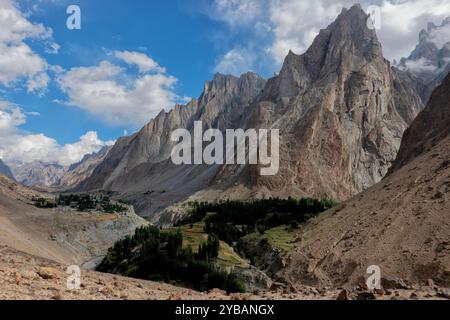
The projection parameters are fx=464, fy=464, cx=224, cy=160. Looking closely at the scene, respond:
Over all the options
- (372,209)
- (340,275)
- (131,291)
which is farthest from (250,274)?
(131,291)

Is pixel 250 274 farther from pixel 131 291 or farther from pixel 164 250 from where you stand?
pixel 131 291

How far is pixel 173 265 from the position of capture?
50.9 m

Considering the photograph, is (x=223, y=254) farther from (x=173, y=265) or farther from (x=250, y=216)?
(x=250, y=216)

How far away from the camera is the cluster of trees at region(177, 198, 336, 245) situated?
302 feet

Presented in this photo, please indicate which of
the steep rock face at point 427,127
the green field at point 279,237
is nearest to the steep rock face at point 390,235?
the green field at point 279,237

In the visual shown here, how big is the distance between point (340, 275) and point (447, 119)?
44278mm

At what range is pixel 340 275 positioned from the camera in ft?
142

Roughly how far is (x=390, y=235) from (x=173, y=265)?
75.0ft

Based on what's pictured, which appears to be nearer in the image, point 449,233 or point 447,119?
point 449,233

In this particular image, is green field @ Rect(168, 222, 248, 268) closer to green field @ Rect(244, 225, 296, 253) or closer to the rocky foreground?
green field @ Rect(244, 225, 296, 253)
